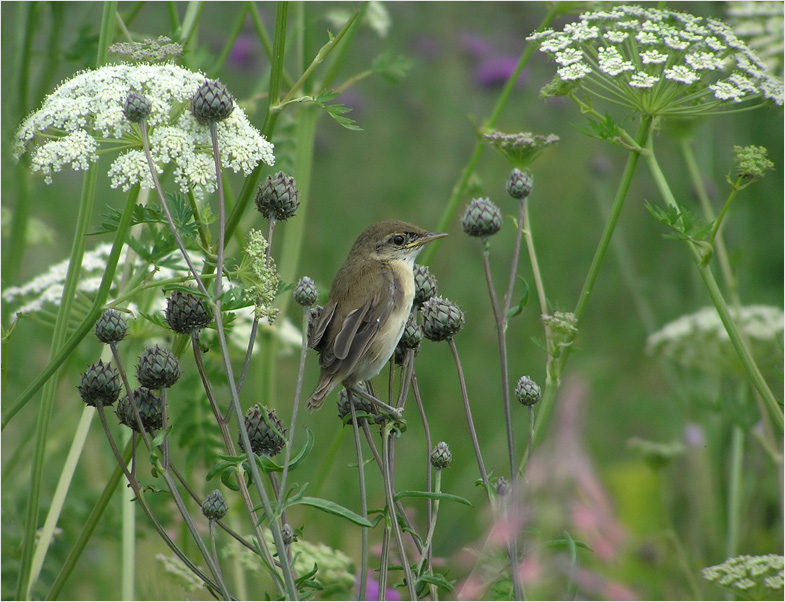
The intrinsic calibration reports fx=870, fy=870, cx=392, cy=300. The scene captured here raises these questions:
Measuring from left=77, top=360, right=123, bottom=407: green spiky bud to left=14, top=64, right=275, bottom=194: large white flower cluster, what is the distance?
565 mm

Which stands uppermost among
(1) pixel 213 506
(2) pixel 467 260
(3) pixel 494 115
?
(3) pixel 494 115

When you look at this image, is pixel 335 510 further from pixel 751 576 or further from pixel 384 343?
pixel 751 576

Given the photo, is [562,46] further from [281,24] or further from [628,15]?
[281,24]

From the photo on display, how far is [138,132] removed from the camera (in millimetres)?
2713

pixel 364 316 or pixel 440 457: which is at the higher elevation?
pixel 364 316

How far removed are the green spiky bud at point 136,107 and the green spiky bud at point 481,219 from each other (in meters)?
1.12

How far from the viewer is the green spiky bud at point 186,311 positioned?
2.59 metres

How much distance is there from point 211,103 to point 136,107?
0.22 m

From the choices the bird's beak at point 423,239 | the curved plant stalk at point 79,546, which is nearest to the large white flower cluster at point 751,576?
the bird's beak at point 423,239

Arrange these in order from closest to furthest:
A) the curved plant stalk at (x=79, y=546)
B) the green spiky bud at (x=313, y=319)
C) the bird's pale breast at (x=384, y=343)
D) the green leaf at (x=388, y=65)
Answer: the curved plant stalk at (x=79, y=546), the bird's pale breast at (x=384, y=343), the green spiky bud at (x=313, y=319), the green leaf at (x=388, y=65)

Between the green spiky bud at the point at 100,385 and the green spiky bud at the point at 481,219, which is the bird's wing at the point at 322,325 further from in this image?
the green spiky bud at the point at 100,385

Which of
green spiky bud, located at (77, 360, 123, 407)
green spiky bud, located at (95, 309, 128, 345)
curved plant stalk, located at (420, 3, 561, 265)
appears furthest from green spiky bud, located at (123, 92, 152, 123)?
curved plant stalk, located at (420, 3, 561, 265)

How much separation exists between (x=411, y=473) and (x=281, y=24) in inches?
154

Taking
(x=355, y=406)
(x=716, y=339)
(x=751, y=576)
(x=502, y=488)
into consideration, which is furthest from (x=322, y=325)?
(x=716, y=339)
